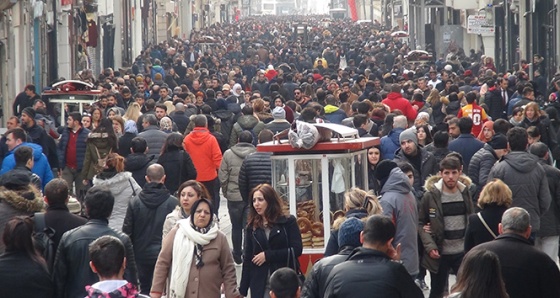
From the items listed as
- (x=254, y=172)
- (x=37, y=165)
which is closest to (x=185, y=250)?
(x=254, y=172)

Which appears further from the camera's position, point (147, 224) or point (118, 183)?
point (118, 183)

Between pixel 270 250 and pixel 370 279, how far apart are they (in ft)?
8.34

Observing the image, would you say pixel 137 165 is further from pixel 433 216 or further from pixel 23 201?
pixel 23 201

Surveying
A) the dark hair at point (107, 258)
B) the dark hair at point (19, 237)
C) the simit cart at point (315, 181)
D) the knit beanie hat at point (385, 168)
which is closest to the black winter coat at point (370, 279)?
the dark hair at point (107, 258)

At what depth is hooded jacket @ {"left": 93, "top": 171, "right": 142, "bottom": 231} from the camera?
1148 centimetres

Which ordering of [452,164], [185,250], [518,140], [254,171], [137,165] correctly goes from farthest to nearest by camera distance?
[137,165]
[254,171]
[518,140]
[452,164]
[185,250]

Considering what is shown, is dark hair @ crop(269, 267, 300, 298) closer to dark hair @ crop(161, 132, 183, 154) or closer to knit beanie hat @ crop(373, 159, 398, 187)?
knit beanie hat @ crop(373, 159, 398, 187)

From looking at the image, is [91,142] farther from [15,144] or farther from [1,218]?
[1,218]

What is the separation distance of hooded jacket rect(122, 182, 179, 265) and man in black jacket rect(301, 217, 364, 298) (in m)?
2.66

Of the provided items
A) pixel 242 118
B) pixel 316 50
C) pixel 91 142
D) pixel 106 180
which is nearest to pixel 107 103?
pixel 242 118

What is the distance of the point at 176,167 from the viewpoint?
13766mm

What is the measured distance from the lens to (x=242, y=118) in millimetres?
17234

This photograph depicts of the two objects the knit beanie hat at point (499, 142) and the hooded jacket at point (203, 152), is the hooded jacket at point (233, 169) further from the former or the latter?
the knit beanie hat at point (499, 142)

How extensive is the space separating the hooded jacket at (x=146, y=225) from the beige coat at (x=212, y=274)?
1.45 meters
